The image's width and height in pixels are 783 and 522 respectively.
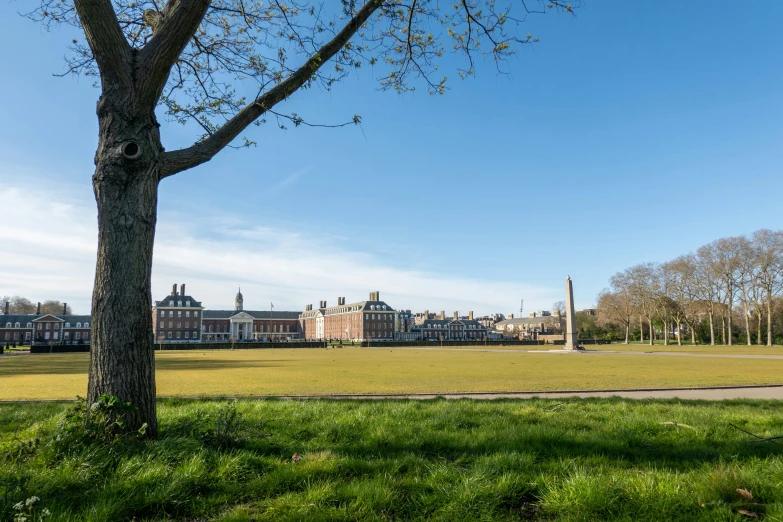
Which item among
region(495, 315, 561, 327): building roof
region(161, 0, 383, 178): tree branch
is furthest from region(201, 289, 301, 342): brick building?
region(161, 0, 383, 178): tree branch

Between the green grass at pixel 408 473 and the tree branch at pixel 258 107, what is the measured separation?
3084 millimetres

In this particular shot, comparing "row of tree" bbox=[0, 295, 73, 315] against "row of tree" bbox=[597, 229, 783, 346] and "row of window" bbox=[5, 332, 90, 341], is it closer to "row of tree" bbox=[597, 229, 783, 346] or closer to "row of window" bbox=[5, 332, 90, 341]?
"row of window" bbox=[5, 332, 90, 341]

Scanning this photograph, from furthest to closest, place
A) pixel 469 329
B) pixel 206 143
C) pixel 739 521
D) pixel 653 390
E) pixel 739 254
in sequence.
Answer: pixel 469 329 < pixel 739 254 < pixel 653 390 < pixel 206 143 < pixel 739 521

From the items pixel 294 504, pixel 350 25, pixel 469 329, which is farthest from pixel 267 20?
pixel 469 329

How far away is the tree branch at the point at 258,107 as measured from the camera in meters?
5.60

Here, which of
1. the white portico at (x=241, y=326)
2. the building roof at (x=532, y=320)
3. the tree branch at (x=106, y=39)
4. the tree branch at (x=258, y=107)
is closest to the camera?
the tree branch at (x=106, y=39)

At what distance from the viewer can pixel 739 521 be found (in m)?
2.96

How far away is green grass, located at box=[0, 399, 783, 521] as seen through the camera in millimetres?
3180

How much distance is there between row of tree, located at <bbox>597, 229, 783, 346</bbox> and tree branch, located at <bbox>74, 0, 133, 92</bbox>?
Result: 81.2 meters

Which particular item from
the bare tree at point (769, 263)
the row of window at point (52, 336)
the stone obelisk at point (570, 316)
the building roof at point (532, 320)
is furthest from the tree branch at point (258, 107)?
the building roof at point (532, 320)

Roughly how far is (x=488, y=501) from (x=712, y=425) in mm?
4405

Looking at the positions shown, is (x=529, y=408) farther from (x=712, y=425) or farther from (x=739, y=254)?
(x=739, y=254)

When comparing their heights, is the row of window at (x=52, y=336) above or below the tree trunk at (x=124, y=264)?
below

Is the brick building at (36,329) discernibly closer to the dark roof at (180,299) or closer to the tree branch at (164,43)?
the dark roof at (180,299)
